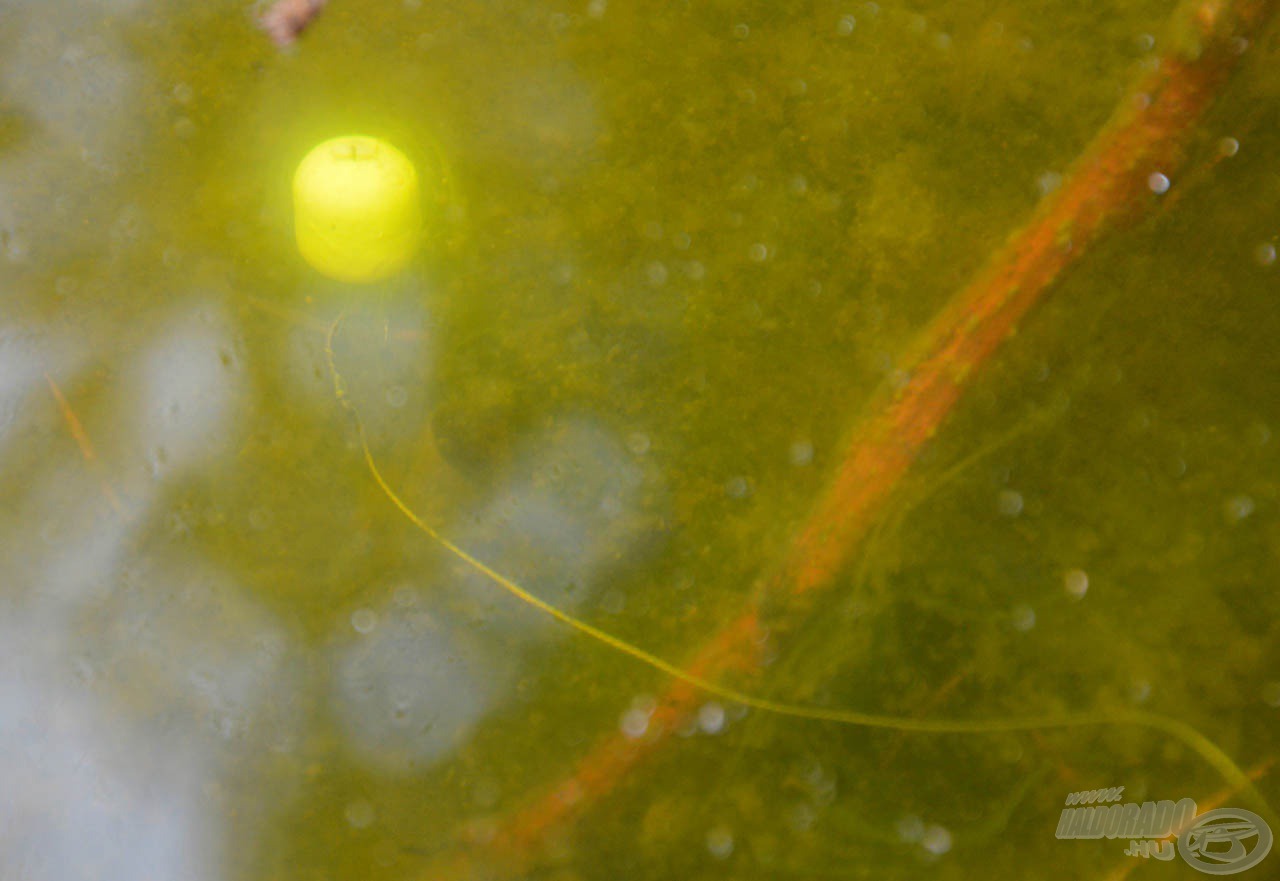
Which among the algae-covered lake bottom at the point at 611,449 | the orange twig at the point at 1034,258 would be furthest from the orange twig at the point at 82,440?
the orange twig at the point at 1034,258

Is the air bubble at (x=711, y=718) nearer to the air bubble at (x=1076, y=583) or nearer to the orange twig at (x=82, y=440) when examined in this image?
the air bubble at (x=1076, y=583)

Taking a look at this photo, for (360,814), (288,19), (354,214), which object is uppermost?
(288,19)

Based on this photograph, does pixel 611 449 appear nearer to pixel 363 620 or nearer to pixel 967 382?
pixel 363 620

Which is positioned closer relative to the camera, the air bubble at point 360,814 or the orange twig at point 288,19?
Answer: the air bubble at point 360,814

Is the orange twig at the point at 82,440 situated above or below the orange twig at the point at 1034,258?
below

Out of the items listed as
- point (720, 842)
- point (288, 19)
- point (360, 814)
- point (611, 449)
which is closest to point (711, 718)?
point (720, 842)

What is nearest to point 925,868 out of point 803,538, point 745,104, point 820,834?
point 820,834

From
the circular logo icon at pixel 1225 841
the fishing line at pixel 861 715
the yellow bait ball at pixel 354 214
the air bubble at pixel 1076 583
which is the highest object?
the yellow bait ball at pixel 354 214
